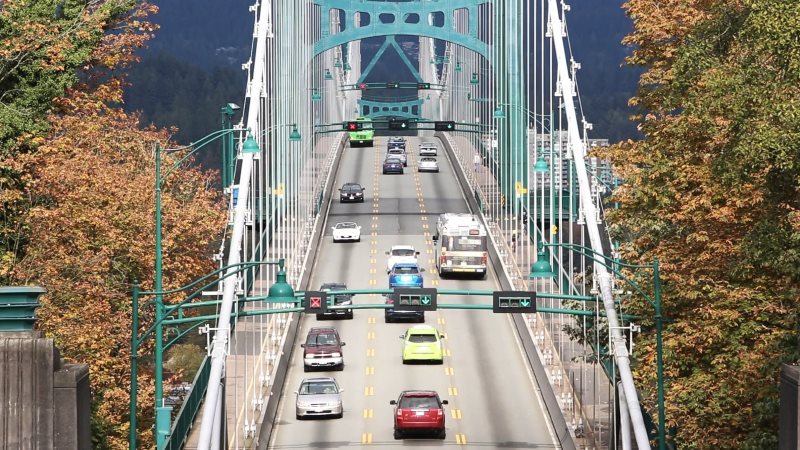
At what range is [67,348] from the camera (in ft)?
160

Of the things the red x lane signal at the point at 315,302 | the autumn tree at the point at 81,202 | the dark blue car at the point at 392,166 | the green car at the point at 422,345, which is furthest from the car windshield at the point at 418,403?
the dark blue car at the point at 392,166

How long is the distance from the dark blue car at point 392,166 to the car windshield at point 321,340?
71665mm

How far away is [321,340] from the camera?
232 ft

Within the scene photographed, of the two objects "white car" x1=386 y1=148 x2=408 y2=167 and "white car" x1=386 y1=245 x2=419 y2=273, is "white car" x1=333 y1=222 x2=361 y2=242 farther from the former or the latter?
"white car" x1=386 y1=148 x2=408 y2=167

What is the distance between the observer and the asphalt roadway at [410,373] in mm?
59906

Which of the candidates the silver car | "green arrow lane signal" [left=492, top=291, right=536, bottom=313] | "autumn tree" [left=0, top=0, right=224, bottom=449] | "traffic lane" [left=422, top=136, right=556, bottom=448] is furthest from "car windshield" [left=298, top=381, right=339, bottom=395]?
"green arrow lane signal" [left=492, top=291, right=536, bottom=313]

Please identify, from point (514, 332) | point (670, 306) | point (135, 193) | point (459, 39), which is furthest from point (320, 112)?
point (670, 306)

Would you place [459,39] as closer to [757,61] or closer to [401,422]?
[401,422]

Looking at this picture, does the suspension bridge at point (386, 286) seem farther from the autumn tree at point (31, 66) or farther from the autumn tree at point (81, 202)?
the autumn tree at point (31, 66)

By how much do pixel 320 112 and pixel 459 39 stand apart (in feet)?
52.3

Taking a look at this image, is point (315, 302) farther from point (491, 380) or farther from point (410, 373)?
point (410, 373)

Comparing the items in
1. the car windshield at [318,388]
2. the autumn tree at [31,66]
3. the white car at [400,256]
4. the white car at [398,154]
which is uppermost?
the white car at [398,154]

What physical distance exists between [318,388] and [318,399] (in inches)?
31.9

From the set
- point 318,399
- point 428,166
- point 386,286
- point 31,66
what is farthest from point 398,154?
point 31,66
